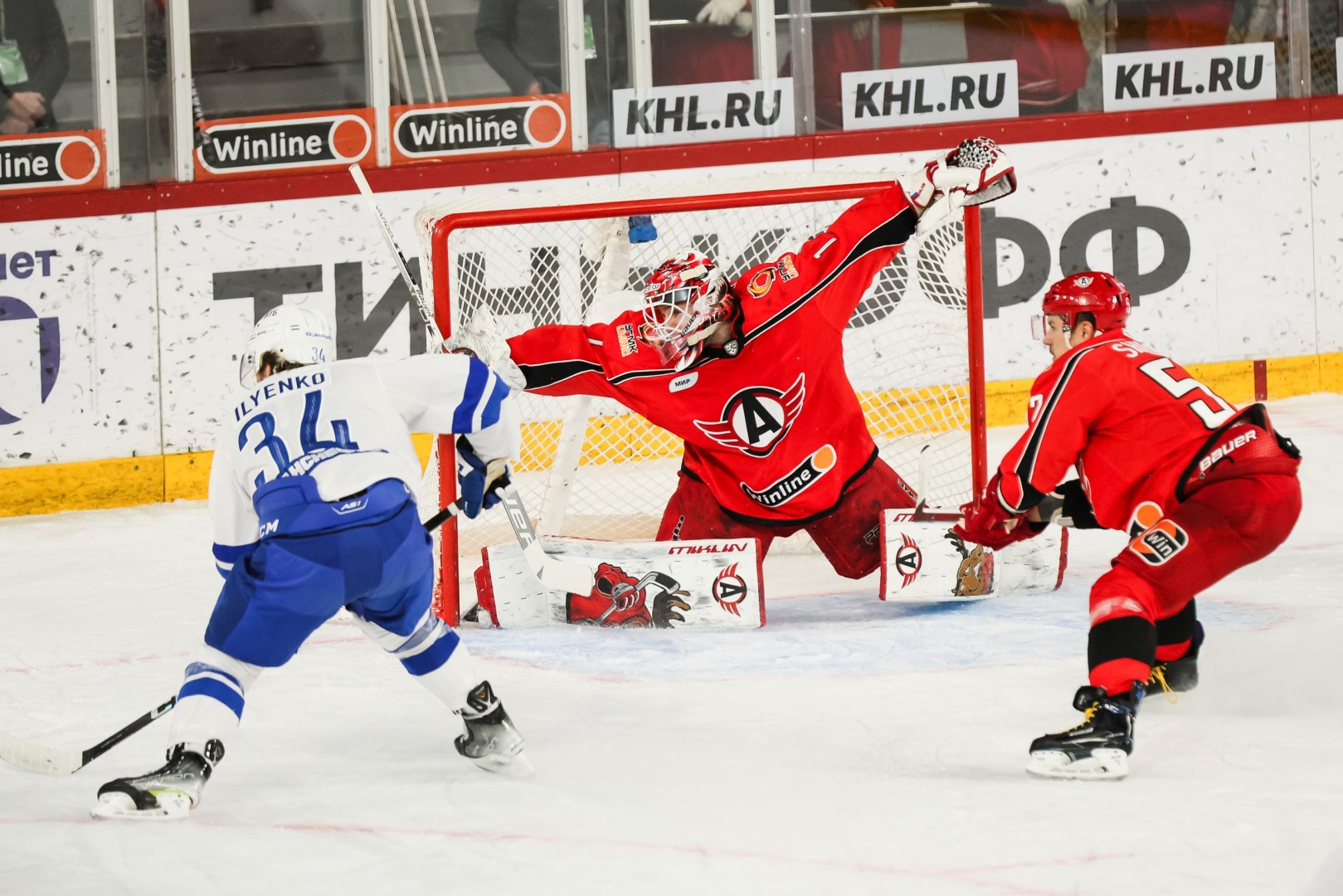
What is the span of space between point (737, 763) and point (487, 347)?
4.89ft

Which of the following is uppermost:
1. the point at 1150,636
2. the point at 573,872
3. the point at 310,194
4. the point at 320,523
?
the point at 310,194

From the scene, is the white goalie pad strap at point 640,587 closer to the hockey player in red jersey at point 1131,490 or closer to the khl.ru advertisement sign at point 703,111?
the hockey player in red jersey at point 1131,490

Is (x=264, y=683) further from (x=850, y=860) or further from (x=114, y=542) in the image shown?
(x=114, y=542)

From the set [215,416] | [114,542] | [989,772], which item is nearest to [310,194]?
[215,416]

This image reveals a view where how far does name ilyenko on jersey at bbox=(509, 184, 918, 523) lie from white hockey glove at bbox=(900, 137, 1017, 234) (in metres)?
0.07

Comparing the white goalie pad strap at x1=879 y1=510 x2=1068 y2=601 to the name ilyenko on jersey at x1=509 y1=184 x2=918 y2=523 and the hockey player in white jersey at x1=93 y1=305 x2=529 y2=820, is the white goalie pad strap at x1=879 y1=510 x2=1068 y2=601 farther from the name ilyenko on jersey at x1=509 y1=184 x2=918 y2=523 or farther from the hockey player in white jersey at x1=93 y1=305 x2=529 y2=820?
the hockey player in white jersey at x1=93 y1=305 x2=529 y2=820

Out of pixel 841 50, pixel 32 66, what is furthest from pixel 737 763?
pixel 32 66

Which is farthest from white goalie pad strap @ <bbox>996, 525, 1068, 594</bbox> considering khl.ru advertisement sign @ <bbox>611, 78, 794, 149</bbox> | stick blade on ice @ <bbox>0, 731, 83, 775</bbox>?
khl.ru advertisement sign @ <bbox>611, 78, 794, 149</bbox>

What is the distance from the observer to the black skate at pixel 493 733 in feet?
8.89

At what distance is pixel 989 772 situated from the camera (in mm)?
2590

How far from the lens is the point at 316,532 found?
2.50 meters

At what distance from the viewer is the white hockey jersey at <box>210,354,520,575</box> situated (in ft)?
8.42

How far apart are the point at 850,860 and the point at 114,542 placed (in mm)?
3893

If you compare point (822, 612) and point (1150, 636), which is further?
point (822, 612)
